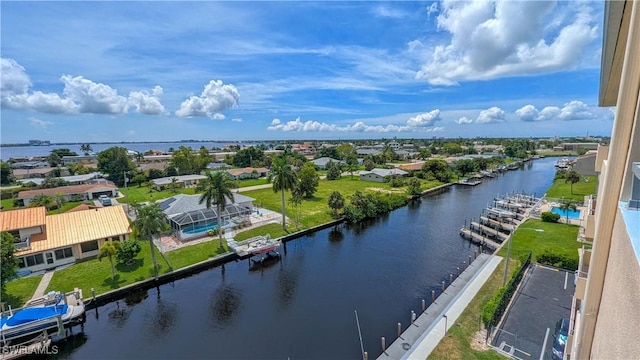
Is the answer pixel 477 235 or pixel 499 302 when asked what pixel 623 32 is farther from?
pixel 477 235

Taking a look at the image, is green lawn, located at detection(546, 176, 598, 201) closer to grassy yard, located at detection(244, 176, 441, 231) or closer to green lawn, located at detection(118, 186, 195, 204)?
grassy yard, located at detection(244, 176, 441, 231)

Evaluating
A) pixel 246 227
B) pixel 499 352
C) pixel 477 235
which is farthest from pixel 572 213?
pixel 246 227

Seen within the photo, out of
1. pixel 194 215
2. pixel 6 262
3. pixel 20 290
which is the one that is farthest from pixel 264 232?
pixel 6 262

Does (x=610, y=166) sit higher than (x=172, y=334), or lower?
higher

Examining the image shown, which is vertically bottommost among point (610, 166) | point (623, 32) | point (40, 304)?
point (40, 304)

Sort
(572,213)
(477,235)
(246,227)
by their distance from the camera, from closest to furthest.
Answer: (477,235)
(246,227)
(572,213)

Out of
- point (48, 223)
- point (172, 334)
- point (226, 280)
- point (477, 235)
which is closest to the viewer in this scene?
point (172, 334)

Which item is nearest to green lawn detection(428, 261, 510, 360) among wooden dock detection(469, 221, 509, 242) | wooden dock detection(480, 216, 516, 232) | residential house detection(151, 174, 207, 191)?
wooden dock detection(469, 221, 509, 242)

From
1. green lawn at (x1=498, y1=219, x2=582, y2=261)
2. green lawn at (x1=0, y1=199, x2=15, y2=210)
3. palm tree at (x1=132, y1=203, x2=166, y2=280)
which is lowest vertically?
green lawn at (x1=0, y1=199, x2=15, y2=210)
